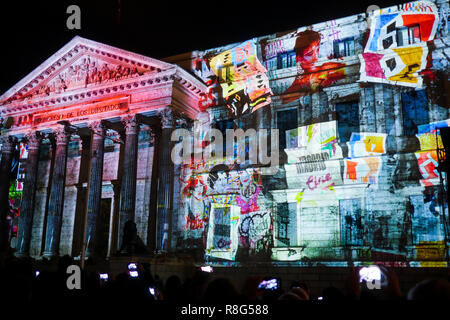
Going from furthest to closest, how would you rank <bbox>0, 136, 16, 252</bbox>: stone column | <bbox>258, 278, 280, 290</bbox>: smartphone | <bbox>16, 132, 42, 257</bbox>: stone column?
<bbox>0, 136, 16, 252</bbox>: stone column → <bbox>16, 132, 42, 257</bbox>: stone column → <bbox>258, 278, 280, 290</bbox>: smartphone

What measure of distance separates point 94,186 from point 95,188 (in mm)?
150

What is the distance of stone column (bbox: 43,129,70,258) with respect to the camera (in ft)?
87.3

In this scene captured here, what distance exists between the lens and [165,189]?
24.4 m

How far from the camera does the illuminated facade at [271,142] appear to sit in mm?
21891

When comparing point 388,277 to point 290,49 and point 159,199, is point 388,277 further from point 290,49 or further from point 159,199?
point 290,49

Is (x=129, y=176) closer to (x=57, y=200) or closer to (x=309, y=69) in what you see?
(x=57, y=200)

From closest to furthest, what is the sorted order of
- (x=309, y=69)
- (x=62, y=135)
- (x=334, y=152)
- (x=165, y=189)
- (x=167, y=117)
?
(x=334, y=152), (x=165, y=189), (x=167, y=117), (x=309, y=69), (x=62, y=135)

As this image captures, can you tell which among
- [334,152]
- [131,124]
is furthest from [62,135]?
[334,152]

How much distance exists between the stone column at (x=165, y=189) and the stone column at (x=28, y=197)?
9.84 meters

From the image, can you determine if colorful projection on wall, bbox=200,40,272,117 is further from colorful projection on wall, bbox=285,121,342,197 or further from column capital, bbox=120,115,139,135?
column capital, bbox=120,115,139,135

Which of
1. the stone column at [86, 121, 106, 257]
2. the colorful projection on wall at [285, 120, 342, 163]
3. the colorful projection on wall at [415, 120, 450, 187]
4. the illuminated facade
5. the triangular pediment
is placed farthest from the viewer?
the triangular pediment

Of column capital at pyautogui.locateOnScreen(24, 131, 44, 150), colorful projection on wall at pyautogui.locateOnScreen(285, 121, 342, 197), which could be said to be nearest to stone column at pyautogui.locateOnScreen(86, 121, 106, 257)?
column capital at pyautogui.locateOnScreen(24, 131, 44, 150)

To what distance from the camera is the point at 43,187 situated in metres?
32.1

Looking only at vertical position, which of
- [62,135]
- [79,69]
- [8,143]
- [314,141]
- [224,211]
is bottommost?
[224,211]
